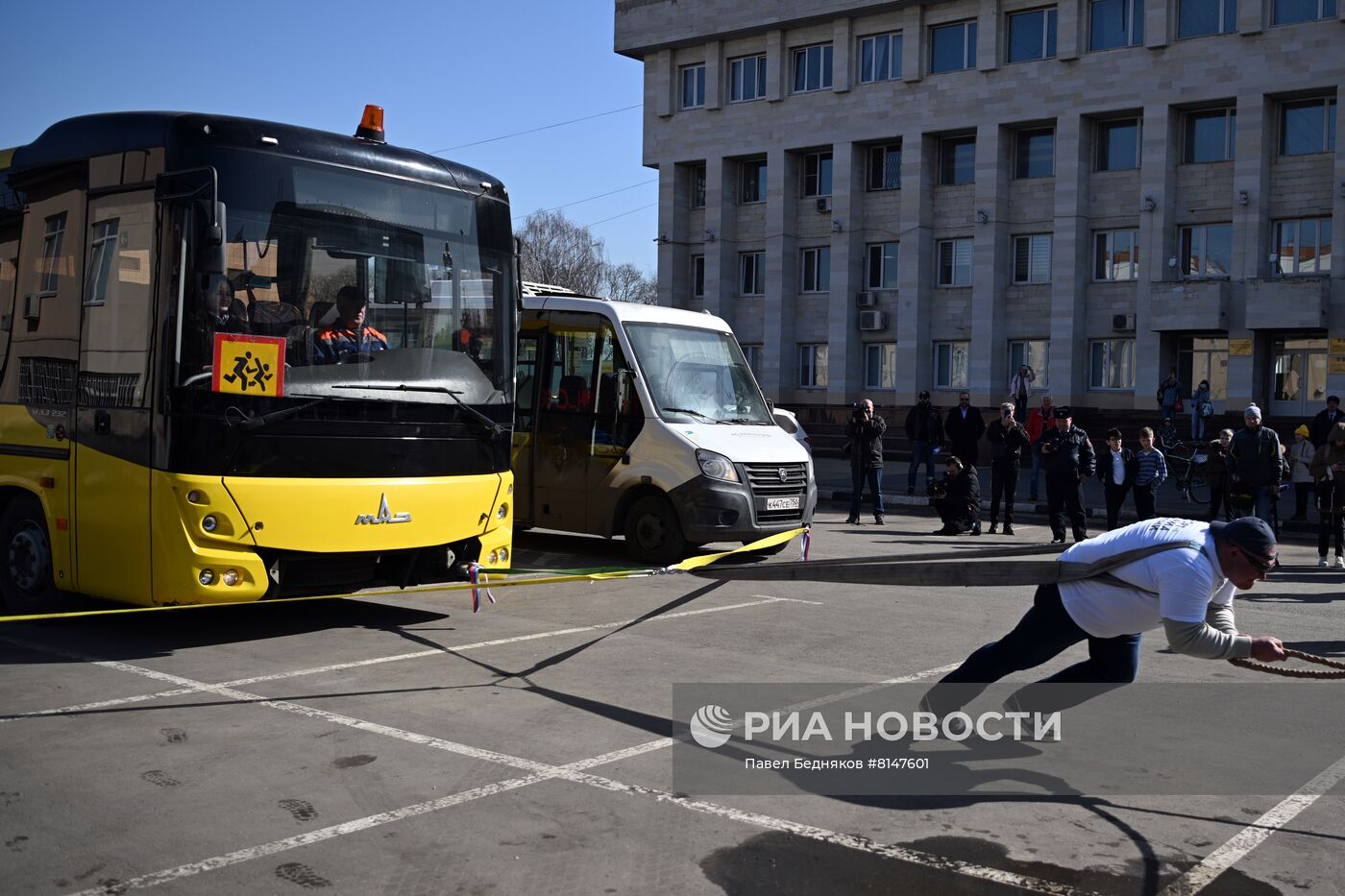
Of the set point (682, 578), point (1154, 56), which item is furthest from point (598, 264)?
point (682, 578)

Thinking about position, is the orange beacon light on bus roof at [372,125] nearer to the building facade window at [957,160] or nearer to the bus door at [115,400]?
the bus door at [115,400]

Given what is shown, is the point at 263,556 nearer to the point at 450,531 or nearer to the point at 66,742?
the point at 450,531

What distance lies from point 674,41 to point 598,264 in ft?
144

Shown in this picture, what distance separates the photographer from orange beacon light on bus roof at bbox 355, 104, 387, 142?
9.36m

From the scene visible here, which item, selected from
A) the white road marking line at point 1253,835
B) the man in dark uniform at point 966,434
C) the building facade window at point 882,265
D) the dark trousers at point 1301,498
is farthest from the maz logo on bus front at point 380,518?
the building facade window at point 882,265

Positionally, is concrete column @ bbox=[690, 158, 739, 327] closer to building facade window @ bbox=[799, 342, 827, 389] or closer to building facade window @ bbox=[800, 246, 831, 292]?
building facade window @ bbox=[800, 246, 831, 292]

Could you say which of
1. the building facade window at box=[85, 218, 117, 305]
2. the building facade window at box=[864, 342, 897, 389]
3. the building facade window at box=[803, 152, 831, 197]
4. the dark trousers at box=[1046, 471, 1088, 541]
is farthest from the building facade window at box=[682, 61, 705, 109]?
the building facade window at box=[85, 218, 117, 305]

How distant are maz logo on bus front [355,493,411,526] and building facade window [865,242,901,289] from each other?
37.5 meters

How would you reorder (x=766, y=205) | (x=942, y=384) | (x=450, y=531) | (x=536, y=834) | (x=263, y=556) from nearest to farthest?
(x=536, y=834)
(x=263, y=556)
(x=450, y=531)
(x=942, y=384)
(x=766, y=205)

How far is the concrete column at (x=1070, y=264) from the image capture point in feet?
131

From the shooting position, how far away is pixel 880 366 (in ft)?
149

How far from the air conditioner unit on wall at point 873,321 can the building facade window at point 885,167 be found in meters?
4.39

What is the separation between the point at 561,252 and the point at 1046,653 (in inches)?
3397

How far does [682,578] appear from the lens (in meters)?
13.2
